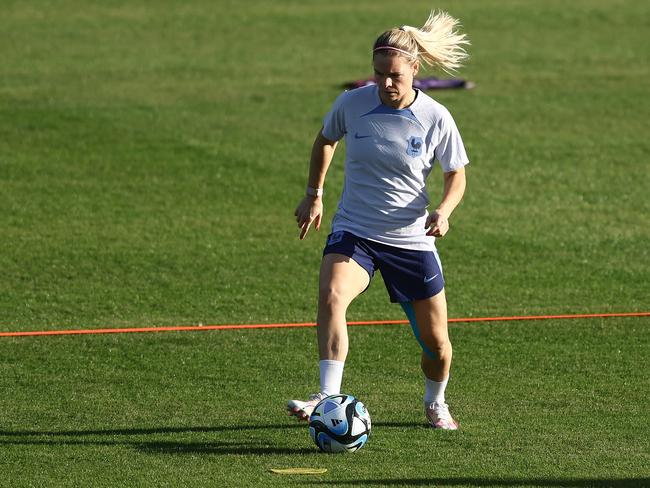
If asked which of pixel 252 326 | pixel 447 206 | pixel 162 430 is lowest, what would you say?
pixel 252 326

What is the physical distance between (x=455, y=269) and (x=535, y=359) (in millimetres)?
2823

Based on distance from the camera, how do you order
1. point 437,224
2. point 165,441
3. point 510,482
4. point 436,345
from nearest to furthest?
point 510,482 → point 437,224 → point 165,441 → point 436,345

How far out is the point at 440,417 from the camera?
24.5 ft

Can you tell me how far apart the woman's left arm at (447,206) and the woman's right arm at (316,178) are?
0.68 metres

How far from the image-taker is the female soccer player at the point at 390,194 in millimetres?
7098

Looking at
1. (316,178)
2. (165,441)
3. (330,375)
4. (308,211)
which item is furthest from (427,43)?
(165,441)

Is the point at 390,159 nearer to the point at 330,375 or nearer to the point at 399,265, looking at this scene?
the point at 399,265

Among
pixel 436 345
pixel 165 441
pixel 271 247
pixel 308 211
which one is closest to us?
pixel 165 441

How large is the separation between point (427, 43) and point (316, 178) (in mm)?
969

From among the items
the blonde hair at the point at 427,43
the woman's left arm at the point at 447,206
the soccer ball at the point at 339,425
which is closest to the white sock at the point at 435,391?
the soccer ball at the point at 339,425

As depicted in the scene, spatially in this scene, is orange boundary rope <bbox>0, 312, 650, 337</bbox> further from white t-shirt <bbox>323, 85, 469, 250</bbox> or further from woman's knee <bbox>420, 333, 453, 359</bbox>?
white t-shirt <bbox>323, 85, 469, 250</bbox>

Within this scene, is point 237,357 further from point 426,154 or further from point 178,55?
point 178,55

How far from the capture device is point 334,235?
24.0 feet

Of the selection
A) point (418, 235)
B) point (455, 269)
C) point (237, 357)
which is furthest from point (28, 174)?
point (418, 235)
